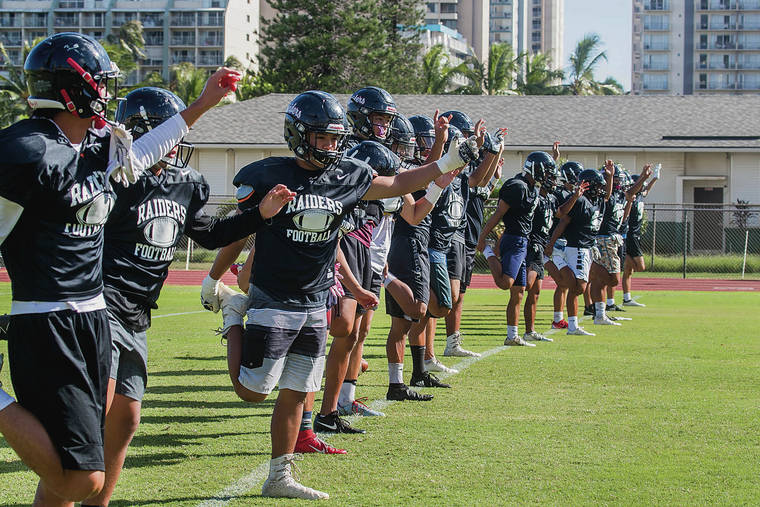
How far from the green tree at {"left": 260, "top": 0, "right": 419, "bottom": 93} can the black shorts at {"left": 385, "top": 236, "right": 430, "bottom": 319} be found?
4036 cm

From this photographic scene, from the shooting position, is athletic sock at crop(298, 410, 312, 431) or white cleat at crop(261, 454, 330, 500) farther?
athletic sock at crop(298, 410, 312, 431)

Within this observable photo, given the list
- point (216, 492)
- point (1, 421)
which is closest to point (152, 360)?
point (216, 492)

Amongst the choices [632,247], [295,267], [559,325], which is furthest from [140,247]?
[632,247]

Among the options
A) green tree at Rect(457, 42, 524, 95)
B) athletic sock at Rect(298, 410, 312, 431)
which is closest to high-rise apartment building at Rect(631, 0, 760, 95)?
green tree at Rect(457, 42, 524, 95)

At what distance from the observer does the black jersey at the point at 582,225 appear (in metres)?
13.9

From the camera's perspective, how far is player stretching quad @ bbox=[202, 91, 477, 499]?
5113 millimetres

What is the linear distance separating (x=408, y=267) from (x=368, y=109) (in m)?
1.55

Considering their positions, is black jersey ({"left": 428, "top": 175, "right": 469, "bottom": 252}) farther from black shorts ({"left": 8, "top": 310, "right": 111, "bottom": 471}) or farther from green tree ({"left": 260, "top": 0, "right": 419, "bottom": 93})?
green tree ({"left": 260, "top": 0, "right": 419, "bottom": 93})

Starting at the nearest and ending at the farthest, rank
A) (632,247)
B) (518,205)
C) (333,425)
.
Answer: (333,425) → (518,205) → (632,247)

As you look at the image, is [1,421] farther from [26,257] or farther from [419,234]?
[419,234]

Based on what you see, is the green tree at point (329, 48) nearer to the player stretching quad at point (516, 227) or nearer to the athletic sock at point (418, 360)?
the player stretching quad at point (516, 227)

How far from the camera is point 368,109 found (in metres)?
7.38

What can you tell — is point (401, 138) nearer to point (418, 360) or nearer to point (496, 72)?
point (418, 360)

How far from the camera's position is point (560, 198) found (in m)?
14.3
